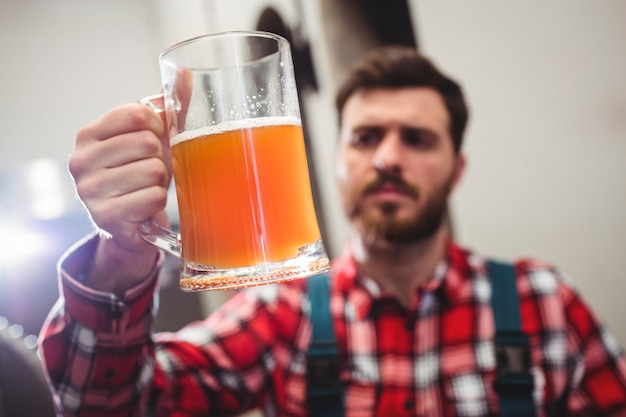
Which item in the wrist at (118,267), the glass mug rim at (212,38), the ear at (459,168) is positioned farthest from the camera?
the ear at (459,168)

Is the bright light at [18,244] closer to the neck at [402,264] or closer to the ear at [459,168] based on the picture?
the neck at [402,264]

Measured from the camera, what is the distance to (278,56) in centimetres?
52

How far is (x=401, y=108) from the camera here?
1206 millimetres

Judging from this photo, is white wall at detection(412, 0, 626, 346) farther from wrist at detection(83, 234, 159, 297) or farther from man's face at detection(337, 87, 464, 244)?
wrist at detection(83, 234, 159, 297)

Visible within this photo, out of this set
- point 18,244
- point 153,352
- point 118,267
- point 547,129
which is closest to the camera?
point 118,267

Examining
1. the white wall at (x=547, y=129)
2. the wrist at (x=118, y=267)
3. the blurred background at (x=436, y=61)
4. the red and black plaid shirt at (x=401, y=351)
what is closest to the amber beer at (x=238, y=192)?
the wrist at (x=118, y=267)

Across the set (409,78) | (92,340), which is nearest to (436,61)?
(409,78)

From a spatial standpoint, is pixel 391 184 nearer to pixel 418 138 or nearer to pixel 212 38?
pixel 418 138

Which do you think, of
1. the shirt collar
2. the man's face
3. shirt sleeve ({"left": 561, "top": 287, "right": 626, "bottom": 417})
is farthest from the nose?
shirt sleeve ({"left": 561, "top": 287, "right": 626, "bottom": 417})

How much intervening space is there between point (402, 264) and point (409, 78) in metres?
0.47

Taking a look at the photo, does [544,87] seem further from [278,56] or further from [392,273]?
[278,56]

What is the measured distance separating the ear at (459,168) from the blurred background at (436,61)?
3 centimetres

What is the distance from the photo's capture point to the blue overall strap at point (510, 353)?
1.02 meters

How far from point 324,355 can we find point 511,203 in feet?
2.23
